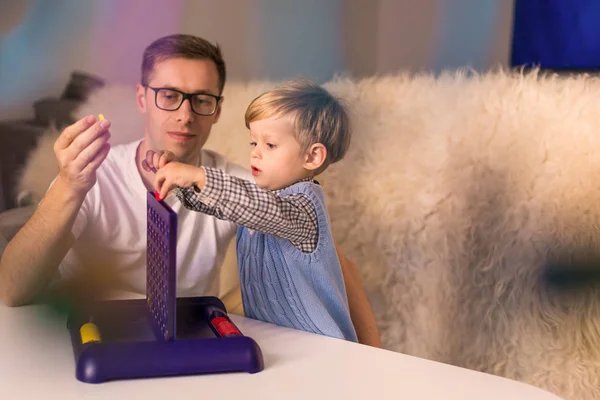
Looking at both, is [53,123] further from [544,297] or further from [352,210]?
[544,297]

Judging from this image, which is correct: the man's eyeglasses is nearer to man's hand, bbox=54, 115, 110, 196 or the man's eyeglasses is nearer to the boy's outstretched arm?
man's hand, bbox=54, 115, 110, 196

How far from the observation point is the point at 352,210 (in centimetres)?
118

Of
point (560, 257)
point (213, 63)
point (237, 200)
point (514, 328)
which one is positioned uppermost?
point (213, 63)

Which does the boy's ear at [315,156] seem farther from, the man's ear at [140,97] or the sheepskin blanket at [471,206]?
the man's ear at [140,97]

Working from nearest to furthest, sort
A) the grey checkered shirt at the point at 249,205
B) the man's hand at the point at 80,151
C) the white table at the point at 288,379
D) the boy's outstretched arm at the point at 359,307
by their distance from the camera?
the white table at the point at 288,379
the grey checkered shirt at the point at 249,205
the man's hand at the point at 80,151
the boy's outstretched arm at the point at 359,307

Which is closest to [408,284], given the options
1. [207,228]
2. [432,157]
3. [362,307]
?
[362,307]

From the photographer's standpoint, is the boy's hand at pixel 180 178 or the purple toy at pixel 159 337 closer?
the purple toy at pixel 159 337

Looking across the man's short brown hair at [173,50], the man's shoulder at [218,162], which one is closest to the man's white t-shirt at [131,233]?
the man's shoulder at [218,162]

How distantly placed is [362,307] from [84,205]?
0.44 m

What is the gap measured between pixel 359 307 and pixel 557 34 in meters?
0.50

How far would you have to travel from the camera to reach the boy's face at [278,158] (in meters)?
1.04

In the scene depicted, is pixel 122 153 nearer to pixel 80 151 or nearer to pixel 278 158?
pixel 80 151

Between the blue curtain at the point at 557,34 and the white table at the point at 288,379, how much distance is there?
52 centimetres

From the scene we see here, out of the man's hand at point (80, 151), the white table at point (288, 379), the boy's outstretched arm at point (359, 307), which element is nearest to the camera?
the white table at point (288, 379)
